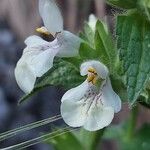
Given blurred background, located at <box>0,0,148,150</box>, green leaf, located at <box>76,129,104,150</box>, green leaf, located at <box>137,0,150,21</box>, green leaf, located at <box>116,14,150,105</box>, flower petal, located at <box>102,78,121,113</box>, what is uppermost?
green leaf, located at <box>137,0,150,21</box>

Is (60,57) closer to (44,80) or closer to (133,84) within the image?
(44,80)

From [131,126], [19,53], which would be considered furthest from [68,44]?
[19,53]

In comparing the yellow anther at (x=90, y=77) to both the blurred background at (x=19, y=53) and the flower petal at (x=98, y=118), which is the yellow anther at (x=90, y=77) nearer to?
the flower petal at (x=98, y=118)

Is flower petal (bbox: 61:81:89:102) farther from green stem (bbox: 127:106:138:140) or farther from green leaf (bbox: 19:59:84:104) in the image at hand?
green stem (bbox: 127:106:138:140)

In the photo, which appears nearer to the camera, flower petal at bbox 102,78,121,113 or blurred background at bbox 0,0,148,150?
flower petal at bbox 102,78,121,113

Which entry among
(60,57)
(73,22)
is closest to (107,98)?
(60,57)

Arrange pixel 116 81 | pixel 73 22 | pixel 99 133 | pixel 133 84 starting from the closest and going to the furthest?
1. pixel 133 84
2. pixel 116 81
3. pixel 99 133
4. pixel 73 22

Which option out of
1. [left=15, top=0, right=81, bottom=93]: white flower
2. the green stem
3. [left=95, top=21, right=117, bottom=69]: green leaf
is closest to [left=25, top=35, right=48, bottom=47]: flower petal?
[left=15, top=0, right=81, bottom=93]: white flower
